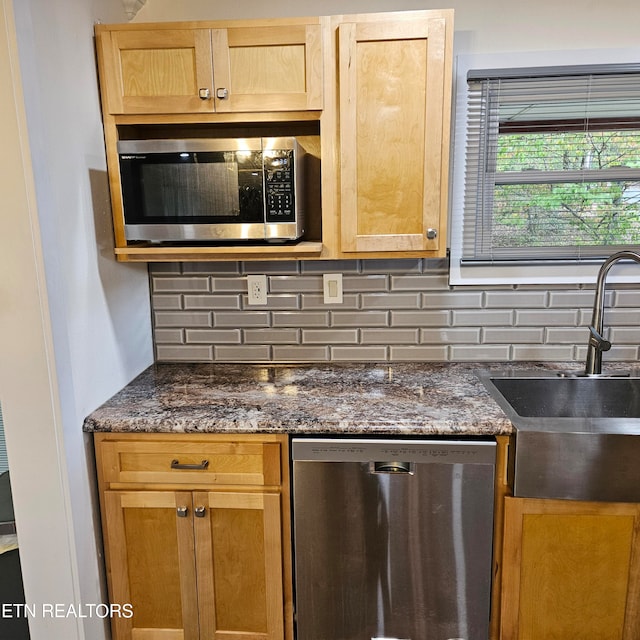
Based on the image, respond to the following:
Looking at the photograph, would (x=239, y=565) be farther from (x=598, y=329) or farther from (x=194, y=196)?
(x=598, y=329)

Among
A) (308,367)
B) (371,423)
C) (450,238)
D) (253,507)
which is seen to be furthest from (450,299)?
(253,507)

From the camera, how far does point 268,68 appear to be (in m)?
1.64

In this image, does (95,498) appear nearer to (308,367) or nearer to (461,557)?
(308,367)

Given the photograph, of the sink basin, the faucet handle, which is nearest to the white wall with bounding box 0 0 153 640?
the sink basin

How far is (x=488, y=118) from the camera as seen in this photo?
1945 mm

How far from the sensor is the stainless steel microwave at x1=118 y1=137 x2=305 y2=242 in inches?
62.3

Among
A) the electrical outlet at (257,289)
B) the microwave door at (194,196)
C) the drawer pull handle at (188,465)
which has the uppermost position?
the microwave door at (194,196)

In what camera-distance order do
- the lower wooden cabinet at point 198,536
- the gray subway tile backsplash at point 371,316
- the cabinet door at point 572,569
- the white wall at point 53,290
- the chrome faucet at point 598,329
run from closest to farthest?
the white wall at point 53,290
the cabinet door at point 572,569
the lower wooden cabinet at point 198,536
the chrome faucet at point 598,329
the gray subway tile backsplash at point 371,316

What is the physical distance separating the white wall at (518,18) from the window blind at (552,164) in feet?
0.32

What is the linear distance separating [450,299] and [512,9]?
1.07 m

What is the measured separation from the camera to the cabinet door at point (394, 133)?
161cm

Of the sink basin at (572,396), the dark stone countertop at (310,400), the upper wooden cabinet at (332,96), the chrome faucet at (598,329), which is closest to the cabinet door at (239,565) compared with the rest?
the dark stone countertop at (310,400)

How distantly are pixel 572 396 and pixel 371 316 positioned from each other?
0.80 meters

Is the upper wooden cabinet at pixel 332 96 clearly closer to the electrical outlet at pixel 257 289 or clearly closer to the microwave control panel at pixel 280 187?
the microwave control panel at pixel 280 187
